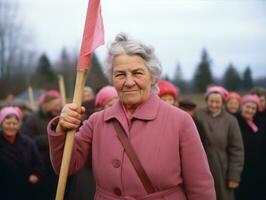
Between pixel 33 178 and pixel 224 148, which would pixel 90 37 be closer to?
pixel 224 148

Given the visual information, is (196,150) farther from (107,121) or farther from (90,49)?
(90,49)

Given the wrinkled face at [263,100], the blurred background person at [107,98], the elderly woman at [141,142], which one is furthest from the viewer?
the wrinkled face at [263,100]

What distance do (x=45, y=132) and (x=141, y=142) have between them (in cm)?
376

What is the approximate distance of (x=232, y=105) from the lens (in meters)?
7.16

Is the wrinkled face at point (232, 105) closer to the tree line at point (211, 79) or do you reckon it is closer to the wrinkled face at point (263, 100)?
the wrinkled face at point (263, 100)

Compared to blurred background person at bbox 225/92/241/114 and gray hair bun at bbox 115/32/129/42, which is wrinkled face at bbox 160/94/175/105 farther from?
blurred background person at bbox 225/92/241/114

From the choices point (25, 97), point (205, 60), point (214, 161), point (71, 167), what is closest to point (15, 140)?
point (214, 161)

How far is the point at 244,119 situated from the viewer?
20.5 feet

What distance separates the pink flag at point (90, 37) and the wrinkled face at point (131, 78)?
0.18m

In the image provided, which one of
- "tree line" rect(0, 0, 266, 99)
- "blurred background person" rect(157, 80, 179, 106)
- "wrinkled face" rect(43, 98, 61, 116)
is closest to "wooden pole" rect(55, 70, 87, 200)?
"blurred background person" rect(157, 80, 179, 106)

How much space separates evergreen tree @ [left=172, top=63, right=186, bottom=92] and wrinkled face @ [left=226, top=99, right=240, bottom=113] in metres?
44.2

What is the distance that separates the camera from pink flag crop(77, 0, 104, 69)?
7.82 ft

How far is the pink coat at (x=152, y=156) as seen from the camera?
223 centimetres

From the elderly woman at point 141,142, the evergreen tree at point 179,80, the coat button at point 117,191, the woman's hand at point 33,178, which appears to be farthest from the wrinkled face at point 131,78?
the evergreen tree at point 179,80
